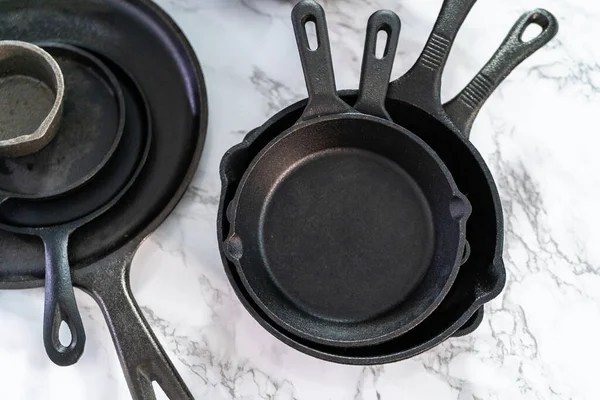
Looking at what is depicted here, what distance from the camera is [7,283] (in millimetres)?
703

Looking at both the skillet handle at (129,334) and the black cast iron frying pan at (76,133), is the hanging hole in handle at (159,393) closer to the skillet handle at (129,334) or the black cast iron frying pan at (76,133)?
the skillet handle at (129,334)

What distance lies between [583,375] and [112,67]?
0.68 metres

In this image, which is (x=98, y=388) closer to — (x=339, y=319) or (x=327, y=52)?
(x=339, y=319)

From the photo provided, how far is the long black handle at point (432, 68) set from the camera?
2.21 ft

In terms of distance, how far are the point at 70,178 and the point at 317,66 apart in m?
0.32

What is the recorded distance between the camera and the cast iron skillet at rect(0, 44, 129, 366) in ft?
2.25

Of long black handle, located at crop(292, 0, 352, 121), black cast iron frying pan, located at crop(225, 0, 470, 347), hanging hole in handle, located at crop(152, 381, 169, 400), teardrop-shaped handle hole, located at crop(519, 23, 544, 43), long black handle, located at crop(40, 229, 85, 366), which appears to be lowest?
hanging hole in handle, located at crop(152, 381, 169, 400)

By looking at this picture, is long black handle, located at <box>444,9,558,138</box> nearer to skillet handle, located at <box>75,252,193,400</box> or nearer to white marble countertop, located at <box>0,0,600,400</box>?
white marble countertop, located at <box>0,0,600,400</box>

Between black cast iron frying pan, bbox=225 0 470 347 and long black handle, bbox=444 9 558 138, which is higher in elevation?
long black handle, bbox=444 9 558 138

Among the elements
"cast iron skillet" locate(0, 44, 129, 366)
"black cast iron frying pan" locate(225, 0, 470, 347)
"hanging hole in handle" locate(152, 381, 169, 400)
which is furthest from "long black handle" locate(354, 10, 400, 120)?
"hanging hole in handle" locate(152, 381, 169, 400)

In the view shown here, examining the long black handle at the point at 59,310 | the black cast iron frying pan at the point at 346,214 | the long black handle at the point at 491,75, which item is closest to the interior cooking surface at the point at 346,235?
the black cast iron frying pan at the point at 346,214

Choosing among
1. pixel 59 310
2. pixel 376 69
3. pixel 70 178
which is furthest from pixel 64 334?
pixel 376 69

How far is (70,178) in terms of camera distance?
75 centimetres

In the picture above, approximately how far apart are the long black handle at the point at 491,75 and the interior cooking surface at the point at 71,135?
1.31ft
